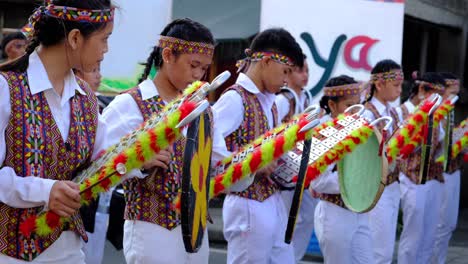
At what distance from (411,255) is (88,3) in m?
5.47

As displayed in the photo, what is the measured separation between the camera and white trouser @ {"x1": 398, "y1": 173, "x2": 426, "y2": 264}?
25.4ft

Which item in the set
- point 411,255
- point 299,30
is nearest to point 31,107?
point 411,255

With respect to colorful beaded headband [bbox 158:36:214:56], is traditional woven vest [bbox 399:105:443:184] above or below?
below

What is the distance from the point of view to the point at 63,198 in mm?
2828

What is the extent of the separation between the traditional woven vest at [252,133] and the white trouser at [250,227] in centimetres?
4

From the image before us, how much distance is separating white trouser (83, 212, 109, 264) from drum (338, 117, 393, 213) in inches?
68.0

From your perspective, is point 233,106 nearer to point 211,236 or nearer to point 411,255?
point 411,255

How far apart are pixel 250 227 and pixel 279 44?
1.15 m

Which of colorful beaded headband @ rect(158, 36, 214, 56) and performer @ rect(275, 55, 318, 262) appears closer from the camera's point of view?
colorful beaded headband @ rect(158, 36, 214, 56)

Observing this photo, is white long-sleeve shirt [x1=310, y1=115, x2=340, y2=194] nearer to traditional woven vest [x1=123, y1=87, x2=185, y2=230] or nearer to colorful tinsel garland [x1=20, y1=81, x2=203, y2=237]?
traditional woven vest [x1=123, y1=87, x2=185, y2=230]

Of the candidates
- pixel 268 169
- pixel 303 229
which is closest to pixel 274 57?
pixel 268 169

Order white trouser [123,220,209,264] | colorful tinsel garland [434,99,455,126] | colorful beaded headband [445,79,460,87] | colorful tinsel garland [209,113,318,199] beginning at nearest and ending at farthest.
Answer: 1. white trouser [123,220,209,264]
2. colorful tinsel garland [209,113,318,199]
3. colorful tinsel garland [434,99,455,126]
4. colorful beaded headband [445,79,460,87]

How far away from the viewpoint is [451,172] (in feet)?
27.9

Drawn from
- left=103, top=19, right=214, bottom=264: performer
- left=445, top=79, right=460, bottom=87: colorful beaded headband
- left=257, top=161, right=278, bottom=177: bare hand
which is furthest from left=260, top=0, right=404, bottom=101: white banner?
left=103, top=19, right=214, bottom=264: performer
